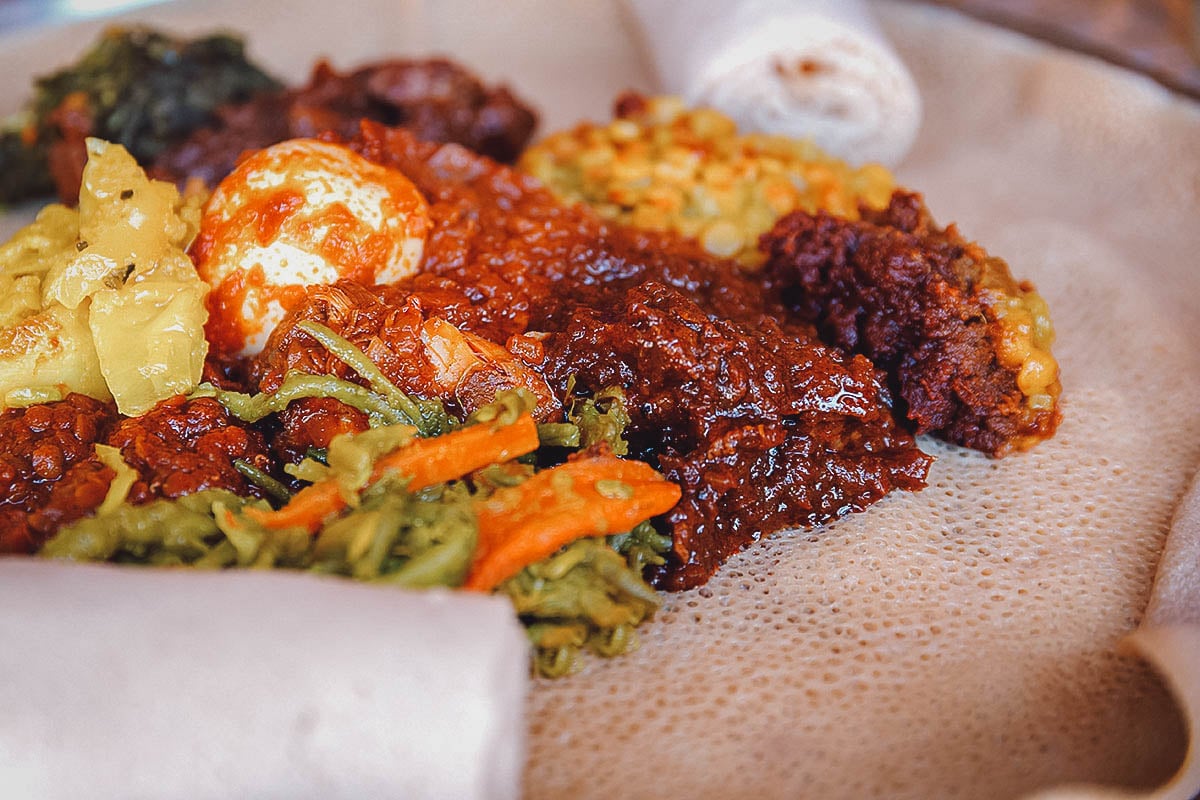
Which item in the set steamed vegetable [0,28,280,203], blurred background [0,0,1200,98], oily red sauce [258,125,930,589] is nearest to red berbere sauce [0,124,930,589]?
oily red sauce [258,125,930,589]

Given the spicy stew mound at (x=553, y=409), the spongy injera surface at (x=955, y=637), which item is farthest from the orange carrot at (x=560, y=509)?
the spongy injera surface at (x=955, y=637)

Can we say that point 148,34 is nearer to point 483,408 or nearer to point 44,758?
point 483,408

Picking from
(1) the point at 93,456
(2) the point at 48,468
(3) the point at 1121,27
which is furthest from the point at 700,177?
(3) the point at 1121,27

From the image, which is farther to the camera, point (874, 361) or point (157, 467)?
point (874, 361)

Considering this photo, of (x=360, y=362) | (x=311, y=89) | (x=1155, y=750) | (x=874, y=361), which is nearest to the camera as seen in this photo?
(x=1155, y=750)

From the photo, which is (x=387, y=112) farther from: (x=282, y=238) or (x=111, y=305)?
(x=111, y=305)

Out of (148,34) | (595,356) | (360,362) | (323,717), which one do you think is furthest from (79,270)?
(148,34)
